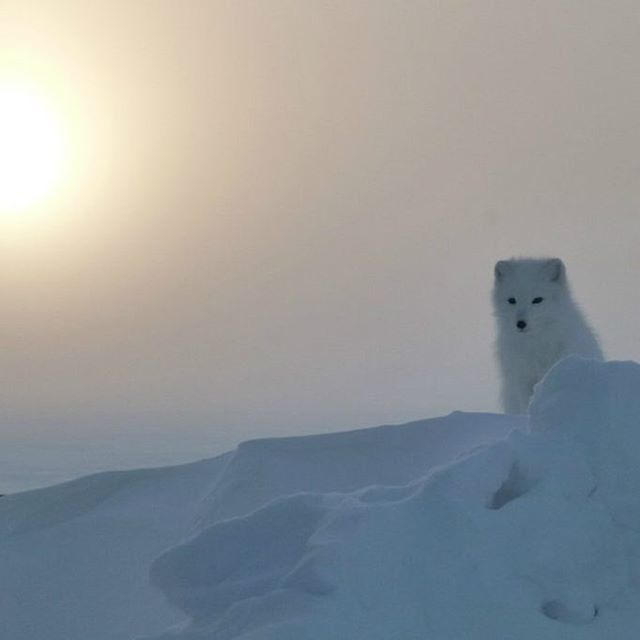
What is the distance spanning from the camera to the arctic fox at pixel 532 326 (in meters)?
7.62

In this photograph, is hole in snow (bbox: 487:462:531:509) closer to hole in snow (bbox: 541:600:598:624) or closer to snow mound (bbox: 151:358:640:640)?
snow mound (bbox: 151:358:640:640)

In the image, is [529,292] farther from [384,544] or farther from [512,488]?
[384,544]

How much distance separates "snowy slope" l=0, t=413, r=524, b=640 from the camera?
12.0 feet

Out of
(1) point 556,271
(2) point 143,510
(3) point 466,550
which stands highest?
(1) point 556,271

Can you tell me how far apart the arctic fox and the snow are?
345 cm

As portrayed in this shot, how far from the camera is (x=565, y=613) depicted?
9.52 feet

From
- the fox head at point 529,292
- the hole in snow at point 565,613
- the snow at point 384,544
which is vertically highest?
the fox head at point 529,292

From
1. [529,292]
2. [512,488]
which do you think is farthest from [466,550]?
[529,292]

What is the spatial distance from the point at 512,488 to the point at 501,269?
5.31 m

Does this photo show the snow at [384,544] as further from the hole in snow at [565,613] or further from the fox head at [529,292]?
the fox head at [529,292]

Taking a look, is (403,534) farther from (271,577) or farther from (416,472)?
(416,472)

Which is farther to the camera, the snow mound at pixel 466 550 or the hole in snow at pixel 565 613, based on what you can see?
the hole in snow at pixel 565 613

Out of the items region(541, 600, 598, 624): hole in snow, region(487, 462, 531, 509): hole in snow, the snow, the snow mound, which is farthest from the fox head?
region(541, 600, 598, 624): hole in snow

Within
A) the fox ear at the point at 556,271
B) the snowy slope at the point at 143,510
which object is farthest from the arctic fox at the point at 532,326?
the snowy slope at the point at 143,510
